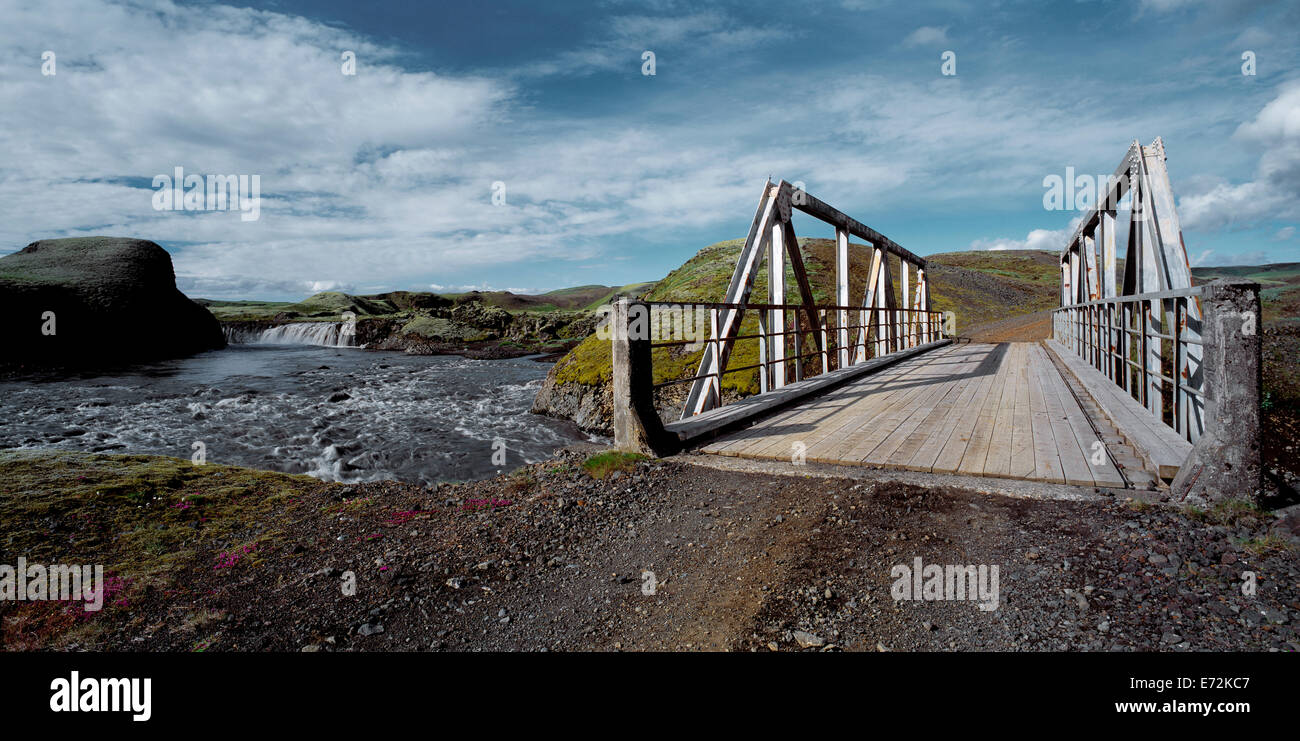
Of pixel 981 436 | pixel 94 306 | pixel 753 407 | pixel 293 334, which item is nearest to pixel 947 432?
pixel 981 436

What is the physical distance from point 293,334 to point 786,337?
5132cm

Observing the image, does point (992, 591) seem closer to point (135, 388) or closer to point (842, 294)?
point (842, 294)

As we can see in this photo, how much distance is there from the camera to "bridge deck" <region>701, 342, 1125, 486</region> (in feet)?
14.4

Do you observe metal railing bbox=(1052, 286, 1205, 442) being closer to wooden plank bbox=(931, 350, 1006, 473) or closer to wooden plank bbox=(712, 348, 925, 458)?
wooden plank bbox=(931, 350, 1006, 473)

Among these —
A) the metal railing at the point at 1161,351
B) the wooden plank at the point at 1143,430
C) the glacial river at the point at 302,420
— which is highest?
the metal railing at the point at 1161,351

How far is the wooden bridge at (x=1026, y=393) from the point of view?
3326 mm

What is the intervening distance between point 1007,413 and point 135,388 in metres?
23.6

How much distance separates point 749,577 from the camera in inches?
119

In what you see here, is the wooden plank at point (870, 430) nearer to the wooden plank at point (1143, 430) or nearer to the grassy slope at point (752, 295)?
the wooden plank at point (1143, 430)

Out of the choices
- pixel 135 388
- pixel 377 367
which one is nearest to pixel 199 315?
pixel 377 367

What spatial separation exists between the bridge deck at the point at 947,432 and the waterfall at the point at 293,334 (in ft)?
150

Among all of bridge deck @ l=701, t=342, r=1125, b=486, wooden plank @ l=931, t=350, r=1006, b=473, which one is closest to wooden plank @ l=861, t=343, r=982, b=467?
bridge deck @ l=701, t=342, r=1125, b=486

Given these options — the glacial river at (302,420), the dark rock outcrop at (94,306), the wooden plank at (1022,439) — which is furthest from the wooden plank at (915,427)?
the dark rock outcrop at (94,306)

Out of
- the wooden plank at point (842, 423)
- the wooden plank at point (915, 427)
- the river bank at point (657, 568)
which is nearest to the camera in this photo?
the river bank at point (657, 568)
